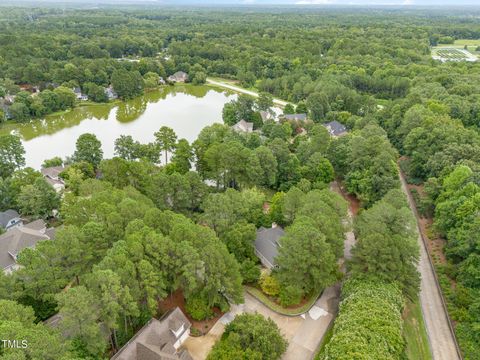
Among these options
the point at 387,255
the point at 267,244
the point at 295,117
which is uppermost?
the point at 387,255

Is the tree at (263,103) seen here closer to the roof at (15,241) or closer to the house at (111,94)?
the house at (111,94)

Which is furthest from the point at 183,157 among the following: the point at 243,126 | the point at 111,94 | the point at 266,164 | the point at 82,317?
the point at 111,94

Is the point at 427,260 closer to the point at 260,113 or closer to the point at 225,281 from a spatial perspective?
the point at 225,281

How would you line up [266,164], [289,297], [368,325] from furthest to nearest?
[266,164]
[289,297]
[368,325]

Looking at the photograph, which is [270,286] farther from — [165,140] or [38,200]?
[165,140]

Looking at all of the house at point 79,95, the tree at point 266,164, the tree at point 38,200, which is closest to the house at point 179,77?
the house at point 79,95

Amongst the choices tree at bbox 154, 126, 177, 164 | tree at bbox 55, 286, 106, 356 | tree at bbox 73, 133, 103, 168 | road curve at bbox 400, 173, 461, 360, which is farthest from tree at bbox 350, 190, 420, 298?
tree at bbox 73, 133, 103, 168

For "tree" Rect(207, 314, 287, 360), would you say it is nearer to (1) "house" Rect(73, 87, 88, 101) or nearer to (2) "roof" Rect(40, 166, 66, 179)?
(2) "roof" Rect(40, 166, 66, 179)
